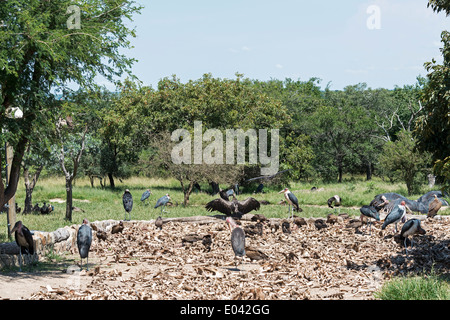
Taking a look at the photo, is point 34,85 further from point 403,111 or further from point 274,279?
point 403,111

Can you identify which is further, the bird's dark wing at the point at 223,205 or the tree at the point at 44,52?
the bird's dark wing at the point at 223,205

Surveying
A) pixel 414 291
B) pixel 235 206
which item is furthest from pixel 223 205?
pixel 414 291

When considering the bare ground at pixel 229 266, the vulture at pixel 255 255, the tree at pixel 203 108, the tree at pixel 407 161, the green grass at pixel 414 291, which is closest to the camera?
the green grass at pixel 414 291

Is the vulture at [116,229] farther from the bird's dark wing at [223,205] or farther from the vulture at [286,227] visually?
the vulture at [286,227]

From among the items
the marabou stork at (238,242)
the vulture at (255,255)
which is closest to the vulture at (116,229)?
the vulture at (255,255)

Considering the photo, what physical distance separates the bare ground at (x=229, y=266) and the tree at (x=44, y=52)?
305 cm

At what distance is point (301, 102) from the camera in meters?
48.1

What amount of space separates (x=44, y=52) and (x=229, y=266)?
609 centimetres

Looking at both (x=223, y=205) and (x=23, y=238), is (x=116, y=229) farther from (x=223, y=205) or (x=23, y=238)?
(x=23, y=238)

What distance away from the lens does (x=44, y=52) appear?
1032 cm

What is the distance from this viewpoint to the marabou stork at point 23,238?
1110 centimetres

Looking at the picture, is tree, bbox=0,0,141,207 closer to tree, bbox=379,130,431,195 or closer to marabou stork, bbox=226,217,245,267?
marabou stork, bbox=226,217,245,267

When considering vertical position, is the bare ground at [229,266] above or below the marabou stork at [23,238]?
below
